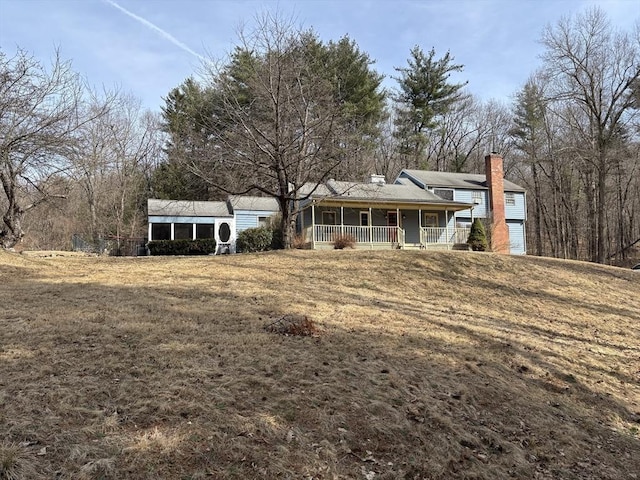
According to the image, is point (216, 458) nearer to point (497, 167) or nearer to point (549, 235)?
point (497, 167)

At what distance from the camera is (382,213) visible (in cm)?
2223

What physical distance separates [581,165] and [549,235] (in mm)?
6695

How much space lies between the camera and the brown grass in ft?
9.62

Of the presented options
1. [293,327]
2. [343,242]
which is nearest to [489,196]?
[343,242]

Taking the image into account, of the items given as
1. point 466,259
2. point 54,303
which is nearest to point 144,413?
point 54,303

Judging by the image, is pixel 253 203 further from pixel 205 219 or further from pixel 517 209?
pixel 517 209

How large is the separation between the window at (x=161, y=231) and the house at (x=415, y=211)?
7217 millimetres

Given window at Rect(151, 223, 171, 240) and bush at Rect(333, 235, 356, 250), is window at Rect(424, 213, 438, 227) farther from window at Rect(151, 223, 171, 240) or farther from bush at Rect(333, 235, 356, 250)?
window at Rect(151, 223, 171, 240)

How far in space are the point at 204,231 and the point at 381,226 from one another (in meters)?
9.68

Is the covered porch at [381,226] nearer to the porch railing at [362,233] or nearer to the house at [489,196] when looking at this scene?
the porch railing at [362,233]

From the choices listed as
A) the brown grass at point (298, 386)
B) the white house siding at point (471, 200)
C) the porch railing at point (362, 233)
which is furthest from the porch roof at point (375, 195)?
the brown grass at point (298, 386)

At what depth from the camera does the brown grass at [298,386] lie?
293 centimetres

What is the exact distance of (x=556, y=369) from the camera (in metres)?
5.92

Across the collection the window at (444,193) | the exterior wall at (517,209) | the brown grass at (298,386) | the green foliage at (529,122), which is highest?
the green foliage at (529,122)
